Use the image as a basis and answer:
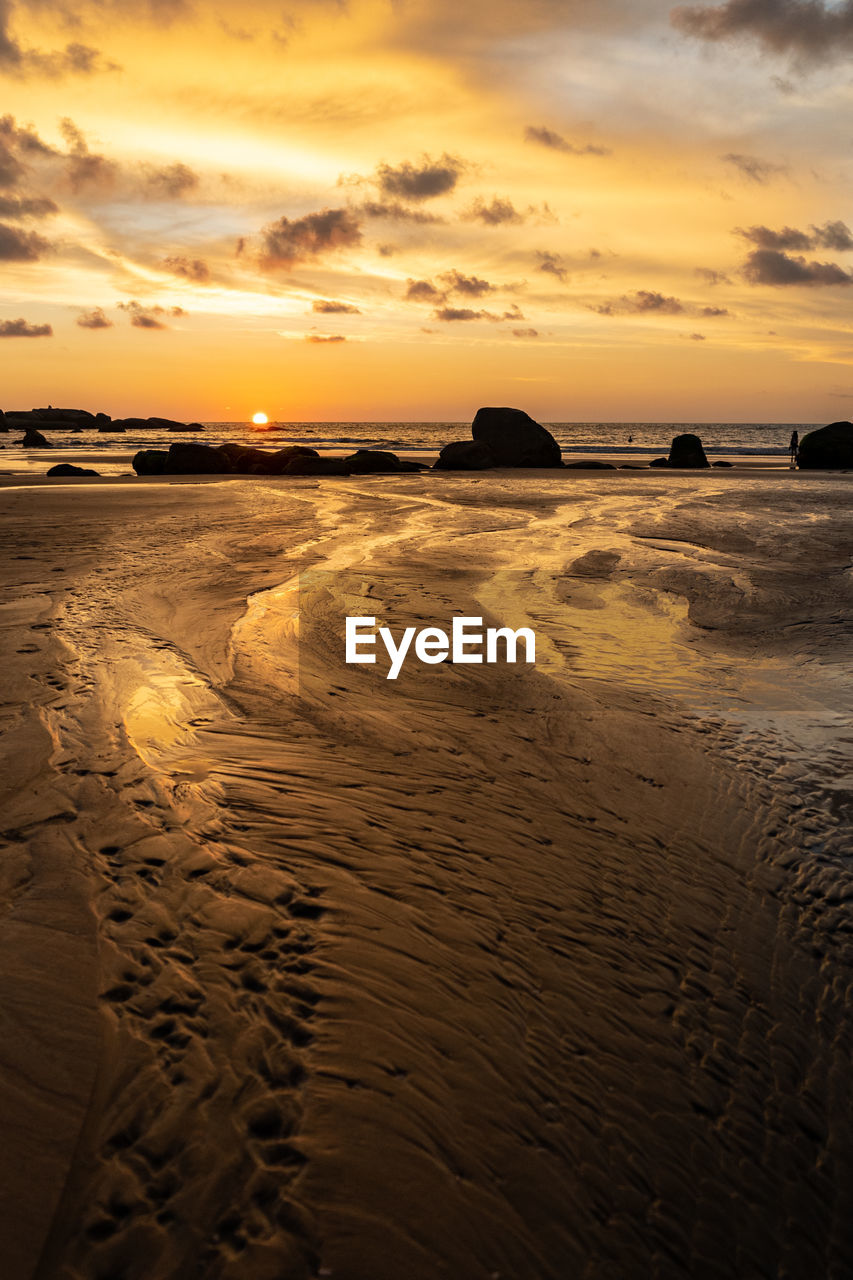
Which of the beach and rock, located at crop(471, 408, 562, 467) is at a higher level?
rock, located at crop(471, 408, 562, 467)

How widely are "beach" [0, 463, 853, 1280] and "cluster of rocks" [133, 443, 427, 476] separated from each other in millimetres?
24515

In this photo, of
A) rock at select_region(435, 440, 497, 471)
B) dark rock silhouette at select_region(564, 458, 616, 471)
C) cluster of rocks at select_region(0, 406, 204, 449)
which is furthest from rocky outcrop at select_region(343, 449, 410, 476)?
cluster of rocks at select_region(0, 406, 204, 449)

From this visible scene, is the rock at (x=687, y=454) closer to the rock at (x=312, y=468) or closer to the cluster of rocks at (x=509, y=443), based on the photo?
the cluster of rocks at (x=509, y=443)

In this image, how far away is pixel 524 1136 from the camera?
2445mm

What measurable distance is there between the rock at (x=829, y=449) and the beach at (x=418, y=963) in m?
33.9

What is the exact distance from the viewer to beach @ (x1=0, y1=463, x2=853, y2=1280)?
7.23 feet

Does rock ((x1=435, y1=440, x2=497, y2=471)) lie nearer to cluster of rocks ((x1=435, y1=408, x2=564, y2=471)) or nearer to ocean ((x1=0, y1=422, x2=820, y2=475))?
cluster of rocks ((x1=435, y1=408, x2=564, y2=471))

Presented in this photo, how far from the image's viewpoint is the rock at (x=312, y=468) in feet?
100

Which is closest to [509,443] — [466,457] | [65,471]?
[466,457]

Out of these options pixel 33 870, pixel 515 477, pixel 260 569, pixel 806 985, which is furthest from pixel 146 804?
pixel 515 477

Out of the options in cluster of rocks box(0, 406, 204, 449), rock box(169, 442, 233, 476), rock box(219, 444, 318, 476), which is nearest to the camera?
rock box(169, 442, 233, 476)

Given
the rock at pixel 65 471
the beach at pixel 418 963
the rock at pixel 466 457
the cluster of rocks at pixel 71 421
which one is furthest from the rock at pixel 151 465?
the cluster of rocks at pixel 71 421

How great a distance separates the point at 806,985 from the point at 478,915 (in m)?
1.48

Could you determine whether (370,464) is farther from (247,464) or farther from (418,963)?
(418,963)
